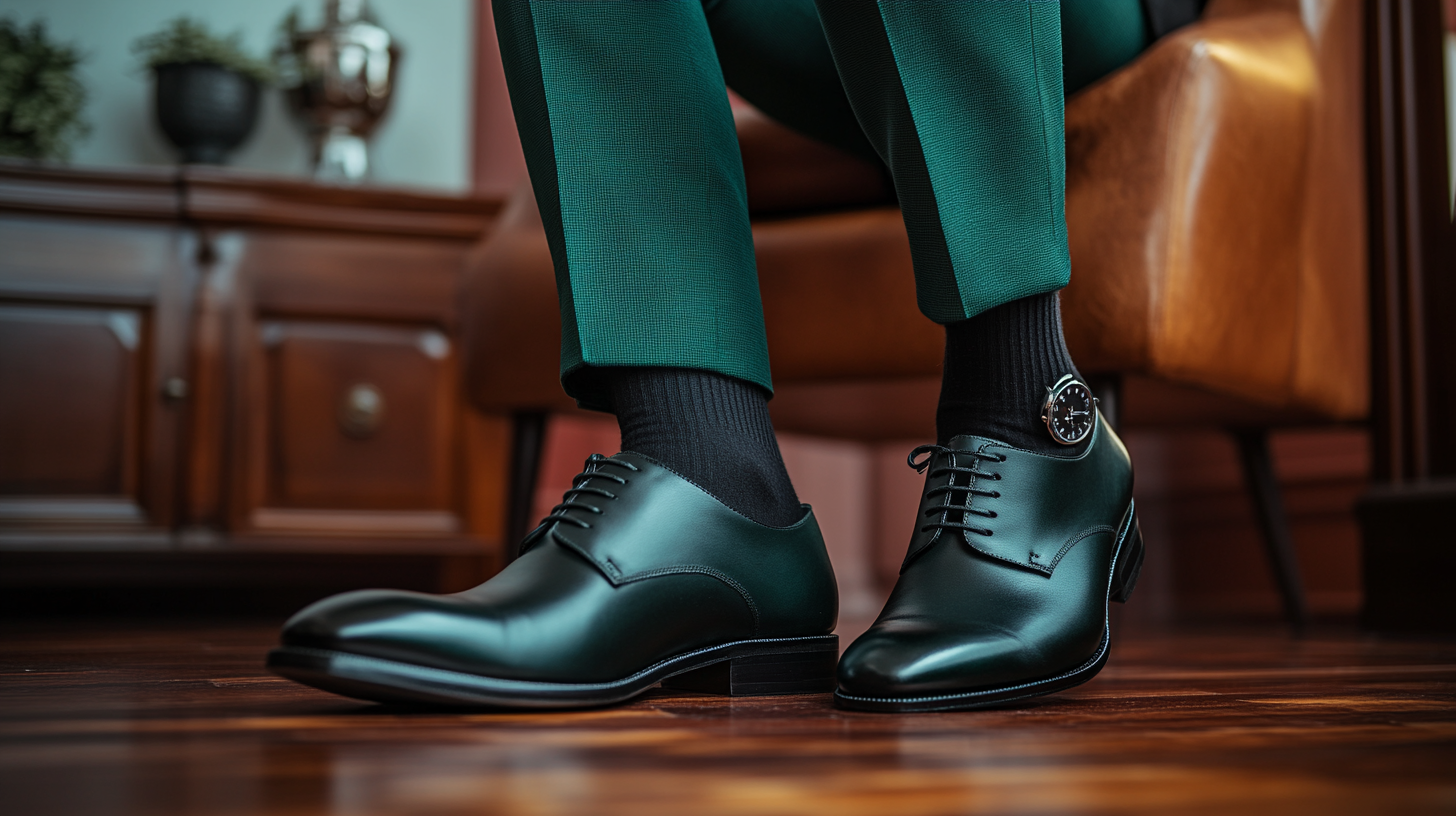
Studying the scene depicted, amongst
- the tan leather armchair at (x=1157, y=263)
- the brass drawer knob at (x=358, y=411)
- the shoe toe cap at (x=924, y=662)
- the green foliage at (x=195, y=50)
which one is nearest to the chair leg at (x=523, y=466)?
the tan leather armchair at (x=1157, y=263)

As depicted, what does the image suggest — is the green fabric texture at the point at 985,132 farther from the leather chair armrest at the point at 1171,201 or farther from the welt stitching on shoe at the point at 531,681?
the leather chair armrest at the point at 1171,201

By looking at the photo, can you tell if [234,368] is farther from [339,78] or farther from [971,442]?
[971,442]

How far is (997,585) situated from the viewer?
48 cm

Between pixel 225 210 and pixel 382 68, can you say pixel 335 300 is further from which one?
pixel 382 68

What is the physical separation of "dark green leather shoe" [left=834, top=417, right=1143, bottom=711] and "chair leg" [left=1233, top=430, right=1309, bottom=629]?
0.80m

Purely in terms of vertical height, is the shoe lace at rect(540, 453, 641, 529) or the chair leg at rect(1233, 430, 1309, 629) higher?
the shoe lace at rect(540, 453, 641, 529)

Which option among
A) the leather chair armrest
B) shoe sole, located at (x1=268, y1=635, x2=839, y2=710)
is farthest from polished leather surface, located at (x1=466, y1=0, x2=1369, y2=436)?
shoe sole, located at (x1=268, y1=635, x2=839, y2=710)

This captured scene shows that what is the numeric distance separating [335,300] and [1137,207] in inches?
43.3

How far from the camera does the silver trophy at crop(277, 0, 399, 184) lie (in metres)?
1.86

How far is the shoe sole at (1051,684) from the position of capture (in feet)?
1.46

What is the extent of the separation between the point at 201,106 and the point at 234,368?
1.54ft

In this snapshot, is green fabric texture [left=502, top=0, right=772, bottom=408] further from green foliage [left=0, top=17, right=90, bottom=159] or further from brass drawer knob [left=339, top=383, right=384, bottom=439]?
green foliage [left=0, top=17, right=90, bottom=159]

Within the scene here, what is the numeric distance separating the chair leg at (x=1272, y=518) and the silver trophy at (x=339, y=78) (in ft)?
4.26

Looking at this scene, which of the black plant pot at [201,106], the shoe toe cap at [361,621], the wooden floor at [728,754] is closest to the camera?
the wooden floor at [728,754]
